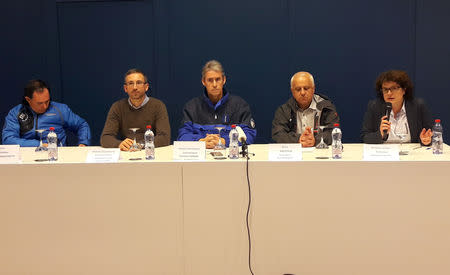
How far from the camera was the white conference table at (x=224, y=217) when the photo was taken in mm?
2281

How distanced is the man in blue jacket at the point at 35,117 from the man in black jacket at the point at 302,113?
1.47 m

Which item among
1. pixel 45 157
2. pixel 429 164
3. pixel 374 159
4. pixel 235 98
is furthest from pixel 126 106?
pixel 429 164

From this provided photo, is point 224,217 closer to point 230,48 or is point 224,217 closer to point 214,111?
point 214,111

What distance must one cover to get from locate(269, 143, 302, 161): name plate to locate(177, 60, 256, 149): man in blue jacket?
990mm

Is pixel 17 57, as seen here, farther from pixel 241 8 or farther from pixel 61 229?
pixel 61 229

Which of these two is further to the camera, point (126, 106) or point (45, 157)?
point (126, 106)

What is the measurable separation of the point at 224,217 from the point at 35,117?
6.53 feet

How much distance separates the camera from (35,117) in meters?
3.65

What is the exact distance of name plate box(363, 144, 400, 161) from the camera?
2.32 m

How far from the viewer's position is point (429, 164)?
2.26 metres

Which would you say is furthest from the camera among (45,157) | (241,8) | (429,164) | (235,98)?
(241,8)

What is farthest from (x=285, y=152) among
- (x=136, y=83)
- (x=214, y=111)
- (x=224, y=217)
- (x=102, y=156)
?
(x=136, y=83)

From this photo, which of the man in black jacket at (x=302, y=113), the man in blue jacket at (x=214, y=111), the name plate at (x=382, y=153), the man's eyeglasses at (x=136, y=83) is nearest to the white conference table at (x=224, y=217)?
the name plate at (x=382, y=153)

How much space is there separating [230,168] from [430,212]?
95 centimetres
